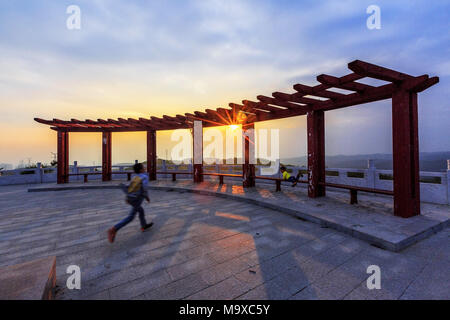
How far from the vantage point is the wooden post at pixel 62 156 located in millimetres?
11641

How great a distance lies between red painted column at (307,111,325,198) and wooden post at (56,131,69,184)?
13.8 metres

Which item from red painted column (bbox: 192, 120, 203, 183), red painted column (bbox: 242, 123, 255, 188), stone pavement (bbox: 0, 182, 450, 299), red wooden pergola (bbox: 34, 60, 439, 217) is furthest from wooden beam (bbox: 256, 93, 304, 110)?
red painted column (bbox: 192, 120, 203, 183)

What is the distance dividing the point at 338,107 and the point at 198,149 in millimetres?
7366

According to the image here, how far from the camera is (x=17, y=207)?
6.72 metres

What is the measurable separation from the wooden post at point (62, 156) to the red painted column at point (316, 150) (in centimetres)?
1377

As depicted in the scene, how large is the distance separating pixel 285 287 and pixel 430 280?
190cm

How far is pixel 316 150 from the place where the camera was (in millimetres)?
6766

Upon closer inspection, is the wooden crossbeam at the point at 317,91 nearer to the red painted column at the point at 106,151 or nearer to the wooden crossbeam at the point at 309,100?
the wooden crossbeam at the point at 309,100

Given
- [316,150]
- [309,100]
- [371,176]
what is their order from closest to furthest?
1. [309,100]
2. [316,150]
3. [371,176]

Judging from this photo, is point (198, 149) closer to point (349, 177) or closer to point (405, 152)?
point (349, 177)

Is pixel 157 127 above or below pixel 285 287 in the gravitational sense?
above

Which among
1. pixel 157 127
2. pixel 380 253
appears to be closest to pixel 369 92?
pixel 380 253

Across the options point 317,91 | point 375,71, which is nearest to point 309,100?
point 317,91
